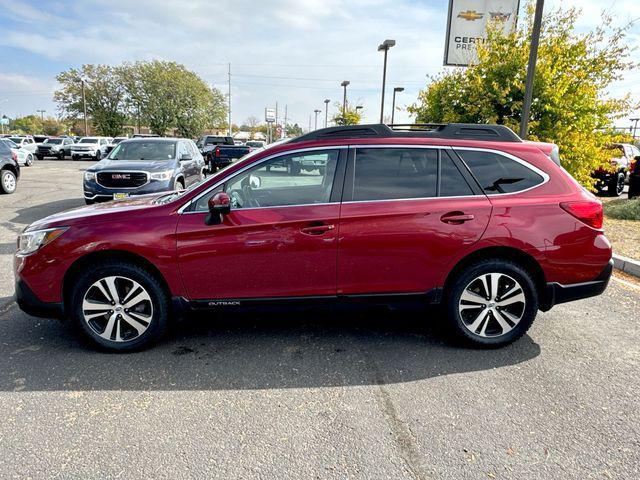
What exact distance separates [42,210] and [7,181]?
3628 mm

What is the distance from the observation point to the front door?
11.2 ft

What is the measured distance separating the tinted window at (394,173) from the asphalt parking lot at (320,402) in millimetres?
1290

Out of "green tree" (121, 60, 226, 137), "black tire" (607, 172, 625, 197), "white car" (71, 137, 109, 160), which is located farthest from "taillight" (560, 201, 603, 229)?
"green tree" (121, 60, 226, 137)

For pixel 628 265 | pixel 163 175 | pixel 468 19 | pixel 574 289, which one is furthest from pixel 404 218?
pixel 468 19

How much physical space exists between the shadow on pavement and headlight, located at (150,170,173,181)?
93.1 inches

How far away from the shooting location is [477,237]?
3.52 metres

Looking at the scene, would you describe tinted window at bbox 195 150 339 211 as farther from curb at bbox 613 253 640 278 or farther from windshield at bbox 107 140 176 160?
windshield at bbox 107 140 176 160

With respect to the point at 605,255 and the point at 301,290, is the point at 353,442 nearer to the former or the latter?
the point at 301,290

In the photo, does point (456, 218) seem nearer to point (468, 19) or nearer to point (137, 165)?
point (137, 165)

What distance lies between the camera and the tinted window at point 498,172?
3621 millimetres

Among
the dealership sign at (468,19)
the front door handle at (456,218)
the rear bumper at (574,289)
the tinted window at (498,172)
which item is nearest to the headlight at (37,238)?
the front door handle at (456,218)

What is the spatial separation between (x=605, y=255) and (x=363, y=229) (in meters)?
2.02

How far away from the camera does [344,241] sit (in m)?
3.45

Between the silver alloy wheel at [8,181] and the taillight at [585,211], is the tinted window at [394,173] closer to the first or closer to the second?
the taillight at [585,211]
